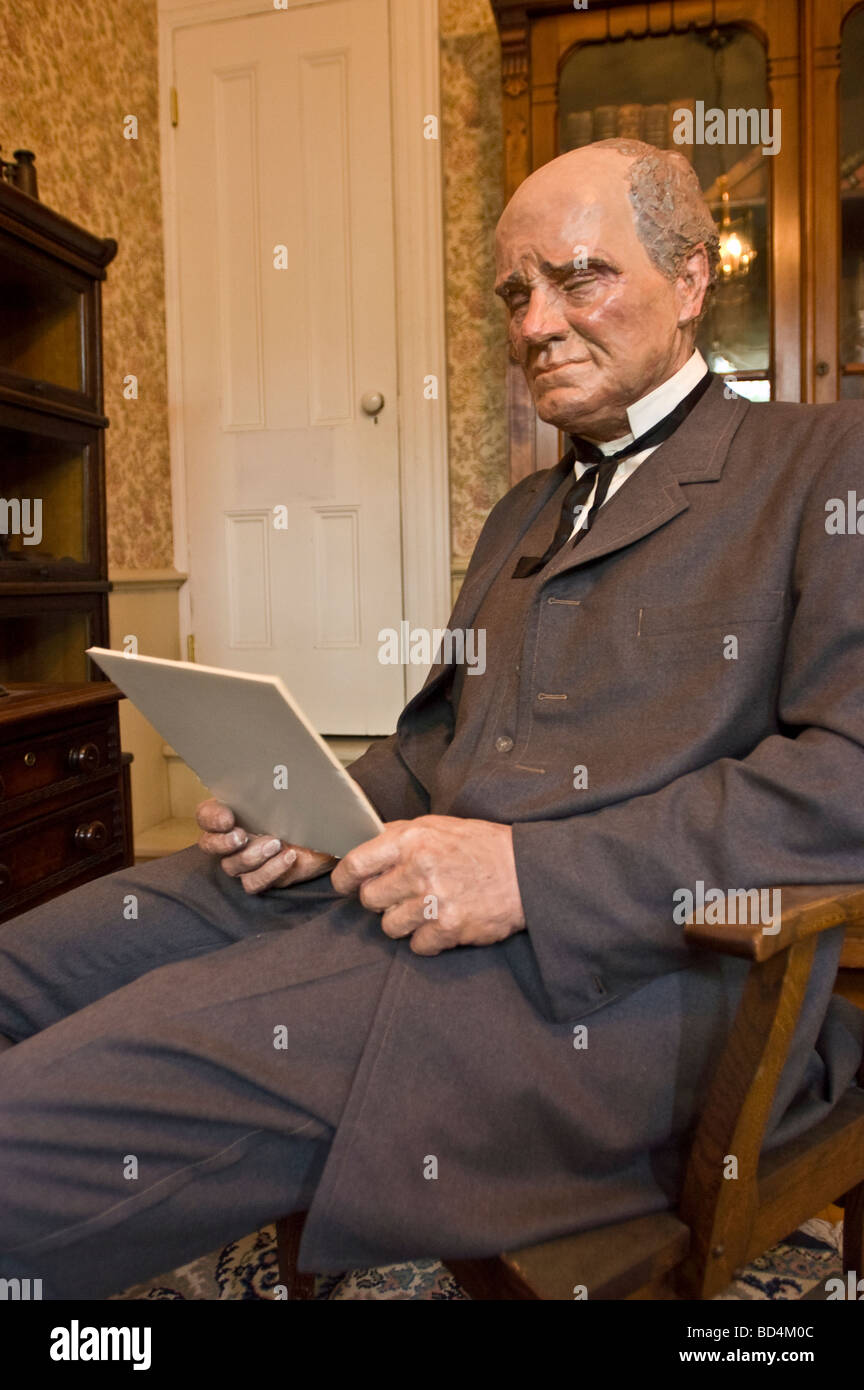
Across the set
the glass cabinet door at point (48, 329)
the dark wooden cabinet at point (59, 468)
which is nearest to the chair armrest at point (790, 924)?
the dark wooden cabinet at point (59, 468)

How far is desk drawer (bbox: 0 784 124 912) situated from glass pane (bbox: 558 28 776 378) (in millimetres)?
1770

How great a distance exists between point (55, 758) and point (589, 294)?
3.75ft

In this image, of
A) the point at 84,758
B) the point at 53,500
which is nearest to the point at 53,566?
the point at 53,500

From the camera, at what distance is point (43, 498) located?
2096 mm

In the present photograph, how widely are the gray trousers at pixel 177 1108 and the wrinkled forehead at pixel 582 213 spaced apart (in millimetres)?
794

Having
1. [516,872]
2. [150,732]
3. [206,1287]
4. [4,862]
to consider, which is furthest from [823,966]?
[150,732]

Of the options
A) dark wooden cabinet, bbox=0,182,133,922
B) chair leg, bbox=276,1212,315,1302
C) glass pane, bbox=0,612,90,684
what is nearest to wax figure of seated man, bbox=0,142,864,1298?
chair leg, bbox=276,1212,315,1302

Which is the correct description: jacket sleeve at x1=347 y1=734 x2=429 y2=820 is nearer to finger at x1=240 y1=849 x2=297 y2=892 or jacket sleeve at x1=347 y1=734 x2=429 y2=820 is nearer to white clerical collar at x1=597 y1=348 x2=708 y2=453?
finger at x1=240 y1=849 x2=297 y2=892

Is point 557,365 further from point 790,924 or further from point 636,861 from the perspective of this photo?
point 790,924

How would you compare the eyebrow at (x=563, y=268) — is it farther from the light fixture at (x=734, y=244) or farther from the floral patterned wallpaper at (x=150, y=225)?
the floral patterned wallpaper at (x=150, y=225)

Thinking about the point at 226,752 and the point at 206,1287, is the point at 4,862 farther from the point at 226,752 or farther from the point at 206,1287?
the point at 226,752

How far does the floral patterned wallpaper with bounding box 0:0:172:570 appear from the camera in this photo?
2.56 meters

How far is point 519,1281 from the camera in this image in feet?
2.35

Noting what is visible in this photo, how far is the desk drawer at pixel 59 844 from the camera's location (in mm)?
1566
